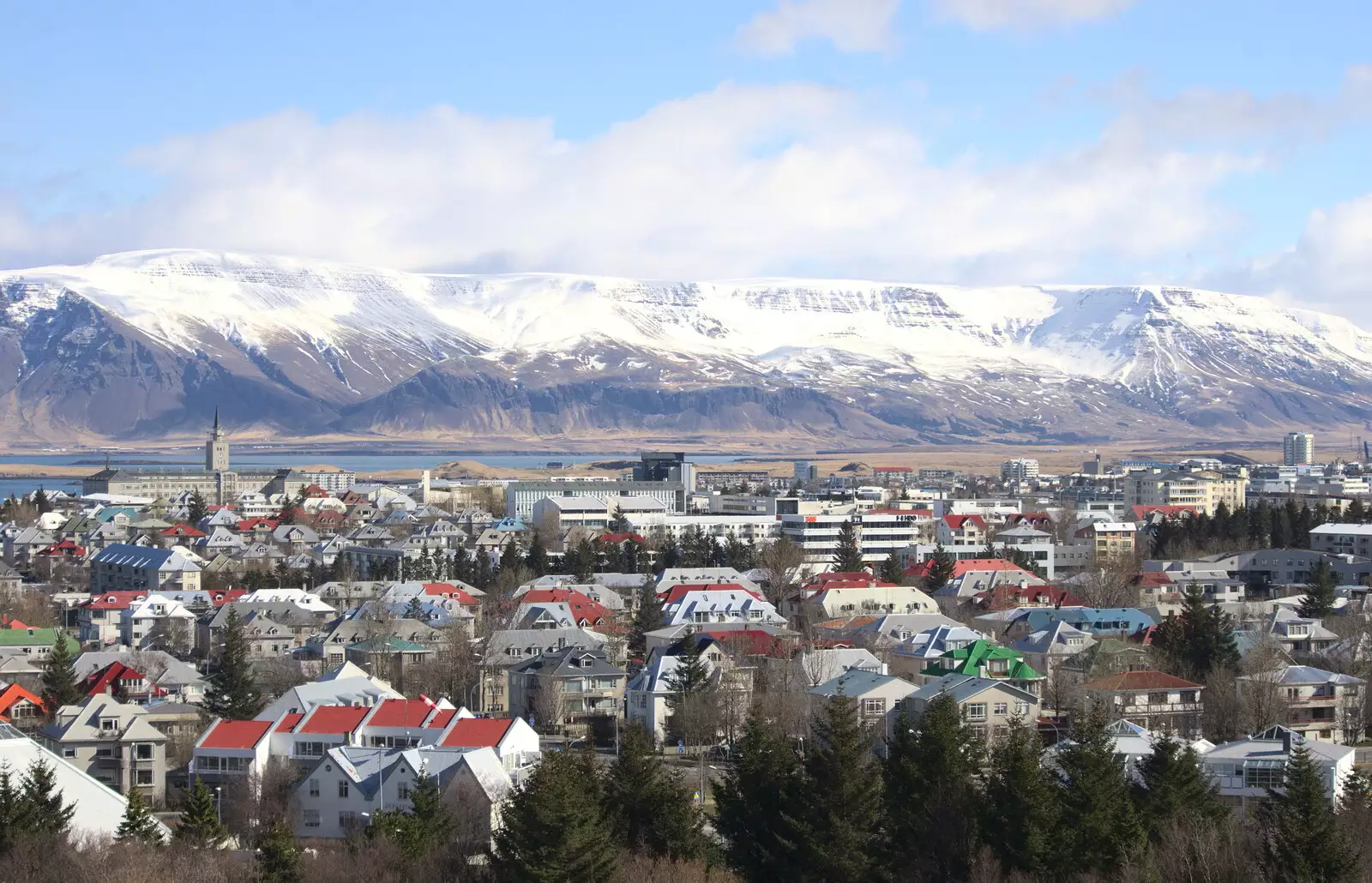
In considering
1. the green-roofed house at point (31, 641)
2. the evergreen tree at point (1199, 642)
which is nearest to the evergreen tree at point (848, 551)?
the evergreen tree at point (1199, 642)

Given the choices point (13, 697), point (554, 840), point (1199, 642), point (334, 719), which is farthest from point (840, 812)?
point (1199, 642)

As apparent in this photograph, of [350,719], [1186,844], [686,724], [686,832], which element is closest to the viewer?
[1186,844]

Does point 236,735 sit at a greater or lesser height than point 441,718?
lesser

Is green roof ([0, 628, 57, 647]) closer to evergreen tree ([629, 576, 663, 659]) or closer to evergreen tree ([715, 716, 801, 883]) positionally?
evergreen tree ([629, 576, 663, 659])

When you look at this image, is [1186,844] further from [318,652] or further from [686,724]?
[318,652]

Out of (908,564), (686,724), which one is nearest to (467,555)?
(908,564)

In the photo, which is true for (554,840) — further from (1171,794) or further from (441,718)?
(441,718)

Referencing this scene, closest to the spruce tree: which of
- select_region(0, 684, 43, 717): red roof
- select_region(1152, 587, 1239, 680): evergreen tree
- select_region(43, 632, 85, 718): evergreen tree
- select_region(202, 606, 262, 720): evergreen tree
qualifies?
select_region(1152, 587, 1239, 680): evergreen tree

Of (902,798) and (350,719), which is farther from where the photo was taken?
(350,719)
